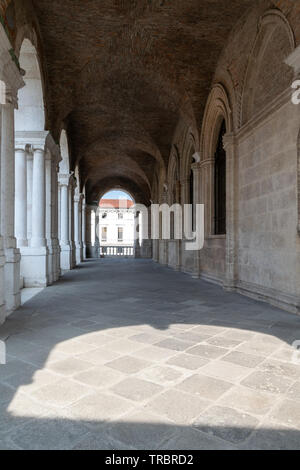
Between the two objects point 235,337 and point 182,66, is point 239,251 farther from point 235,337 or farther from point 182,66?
point 182,66

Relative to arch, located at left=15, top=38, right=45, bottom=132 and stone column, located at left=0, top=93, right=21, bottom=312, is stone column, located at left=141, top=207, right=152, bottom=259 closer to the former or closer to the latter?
arch, located at left=15, top=38, right=45, bottom=132

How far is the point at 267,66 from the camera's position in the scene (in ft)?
22.0

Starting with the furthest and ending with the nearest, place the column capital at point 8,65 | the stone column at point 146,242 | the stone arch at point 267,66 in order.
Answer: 1. the stone column at point 146,242
2. the stone arch at point 267,66
3. the column capital at point 8,65

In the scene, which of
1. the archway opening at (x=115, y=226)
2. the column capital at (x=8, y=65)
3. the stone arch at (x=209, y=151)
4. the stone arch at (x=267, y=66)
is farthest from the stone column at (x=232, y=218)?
the archway opening at (x=115, y=226)

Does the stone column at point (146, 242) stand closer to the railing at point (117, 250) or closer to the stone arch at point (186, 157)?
the railing at point (117, 250)

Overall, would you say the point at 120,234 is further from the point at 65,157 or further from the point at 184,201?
the point at 184,201

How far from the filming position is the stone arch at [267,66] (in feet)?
19.5

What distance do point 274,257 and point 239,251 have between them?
164 cm

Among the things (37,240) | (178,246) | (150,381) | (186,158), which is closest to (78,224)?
(178,246)

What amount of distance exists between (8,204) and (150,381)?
3.75m

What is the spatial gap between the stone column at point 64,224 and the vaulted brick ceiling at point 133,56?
241 cm

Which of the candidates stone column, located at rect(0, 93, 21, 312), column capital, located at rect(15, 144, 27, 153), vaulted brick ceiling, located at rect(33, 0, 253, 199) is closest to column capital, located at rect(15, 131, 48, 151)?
column capital, located at rect(15, 144, 27, 153)

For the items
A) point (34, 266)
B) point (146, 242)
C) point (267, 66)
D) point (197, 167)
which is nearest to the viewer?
point (267, 66)

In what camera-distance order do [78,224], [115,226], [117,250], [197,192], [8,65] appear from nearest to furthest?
[8,65]
[197,192]
[78,224]
[117,250]
[115,226]
